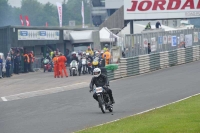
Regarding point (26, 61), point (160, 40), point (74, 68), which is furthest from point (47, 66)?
point (160, 40)

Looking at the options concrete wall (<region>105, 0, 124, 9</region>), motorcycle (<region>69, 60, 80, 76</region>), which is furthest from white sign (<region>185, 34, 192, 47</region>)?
concrete wall (<region>105, 0, 124, 9</region>)

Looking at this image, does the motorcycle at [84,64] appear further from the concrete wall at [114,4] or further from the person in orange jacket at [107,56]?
the concrete wall at [114,4]

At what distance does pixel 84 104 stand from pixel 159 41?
1620 cm

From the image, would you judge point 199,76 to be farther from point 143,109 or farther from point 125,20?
point 125,20

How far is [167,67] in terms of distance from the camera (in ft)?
115

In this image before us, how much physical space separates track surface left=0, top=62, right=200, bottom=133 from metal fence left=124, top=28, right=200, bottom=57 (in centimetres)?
269

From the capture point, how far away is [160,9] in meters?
43.6

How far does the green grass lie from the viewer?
1162 centimetres

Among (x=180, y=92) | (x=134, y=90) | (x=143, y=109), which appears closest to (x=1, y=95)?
(x=134, y=90)

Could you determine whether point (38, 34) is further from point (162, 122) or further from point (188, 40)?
point (162, 122)

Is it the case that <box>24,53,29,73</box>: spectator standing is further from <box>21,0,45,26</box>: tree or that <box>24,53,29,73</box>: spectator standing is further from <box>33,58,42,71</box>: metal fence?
<box>21,0,45,26</box>: tree

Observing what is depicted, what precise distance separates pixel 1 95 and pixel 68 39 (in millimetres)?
21563

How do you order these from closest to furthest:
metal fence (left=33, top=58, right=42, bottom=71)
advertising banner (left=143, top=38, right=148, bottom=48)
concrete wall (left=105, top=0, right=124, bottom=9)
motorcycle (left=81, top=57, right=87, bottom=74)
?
advertising banner (left=143, top=38, right=148, bottom=48), motorcycle (left=81, top=57, right=87, bottom=74), metal fence (left=33, top=58, right=42, bottom=71), concrete wall (left=105, top=0, right=124, bottom=9)

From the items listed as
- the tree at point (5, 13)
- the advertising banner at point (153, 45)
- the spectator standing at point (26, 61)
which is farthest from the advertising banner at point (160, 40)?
the tree at point (5, 13)
